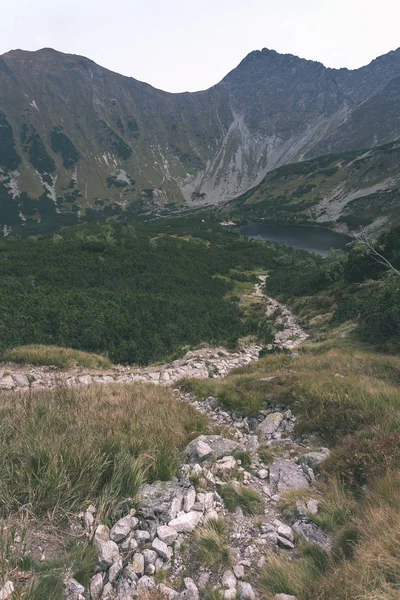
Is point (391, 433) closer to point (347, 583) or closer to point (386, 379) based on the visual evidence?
point (347, 583)

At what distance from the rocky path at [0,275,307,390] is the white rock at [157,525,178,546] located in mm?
6753

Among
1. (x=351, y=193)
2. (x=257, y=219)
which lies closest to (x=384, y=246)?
(x=257, y=219)

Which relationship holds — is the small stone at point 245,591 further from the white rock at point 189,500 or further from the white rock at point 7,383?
the white rock at point 7,383

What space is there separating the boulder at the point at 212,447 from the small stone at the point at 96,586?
7.30 feet

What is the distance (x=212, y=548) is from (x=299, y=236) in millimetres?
115709

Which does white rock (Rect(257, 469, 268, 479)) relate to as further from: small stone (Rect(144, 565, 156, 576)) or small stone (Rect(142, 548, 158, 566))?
small stone (Rect(144, 565, 156, 576))

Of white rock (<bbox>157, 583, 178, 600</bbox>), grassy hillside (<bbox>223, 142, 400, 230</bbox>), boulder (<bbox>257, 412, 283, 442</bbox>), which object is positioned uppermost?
grassy hillside (<bbox>223, 142, 400, 230</bbox>)

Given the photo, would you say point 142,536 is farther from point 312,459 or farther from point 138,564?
point 312,459

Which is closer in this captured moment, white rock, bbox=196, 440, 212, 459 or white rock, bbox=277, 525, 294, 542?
white rock, bbox=277, 525, 294, 542

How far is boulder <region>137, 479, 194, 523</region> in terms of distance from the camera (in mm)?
3645

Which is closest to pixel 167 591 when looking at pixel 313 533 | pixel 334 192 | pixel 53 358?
pixel 313 533

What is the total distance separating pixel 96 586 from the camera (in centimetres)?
279

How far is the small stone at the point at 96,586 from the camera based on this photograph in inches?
108

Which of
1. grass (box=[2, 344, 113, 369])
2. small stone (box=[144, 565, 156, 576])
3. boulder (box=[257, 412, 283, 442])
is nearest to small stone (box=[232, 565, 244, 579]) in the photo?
small stone (box=[144, 565, 156, 576])
